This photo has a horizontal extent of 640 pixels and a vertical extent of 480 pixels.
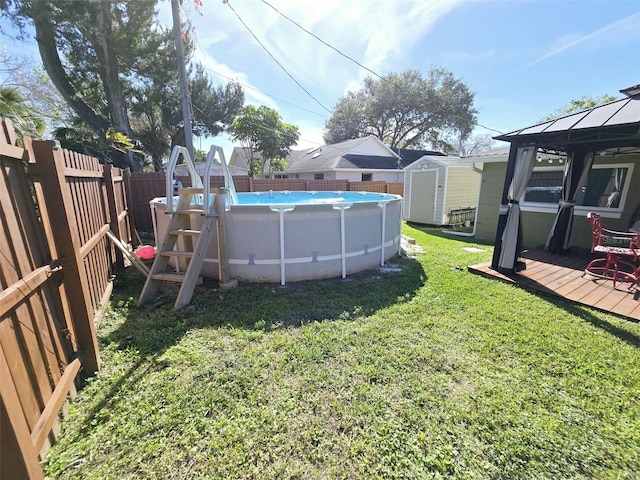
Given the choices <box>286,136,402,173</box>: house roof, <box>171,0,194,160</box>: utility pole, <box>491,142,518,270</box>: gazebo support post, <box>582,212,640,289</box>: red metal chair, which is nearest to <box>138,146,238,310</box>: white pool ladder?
<box>171,0,194,160</box>: utility pole

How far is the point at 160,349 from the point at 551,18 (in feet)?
42.5

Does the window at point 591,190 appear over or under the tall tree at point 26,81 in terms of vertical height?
under

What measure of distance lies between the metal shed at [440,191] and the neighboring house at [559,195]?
187 cm

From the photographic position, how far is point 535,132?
409 centimetres

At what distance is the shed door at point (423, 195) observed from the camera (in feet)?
34.3

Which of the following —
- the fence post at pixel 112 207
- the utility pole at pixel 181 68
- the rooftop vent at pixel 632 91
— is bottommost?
the fence post at pixel 112 207

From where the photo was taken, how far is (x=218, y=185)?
390 inches

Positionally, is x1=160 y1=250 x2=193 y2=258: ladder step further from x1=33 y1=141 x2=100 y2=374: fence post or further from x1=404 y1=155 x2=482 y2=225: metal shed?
x1=404 y1=155 x2=482 y2=225: metal shed

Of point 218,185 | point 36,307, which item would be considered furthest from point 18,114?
point 218,185

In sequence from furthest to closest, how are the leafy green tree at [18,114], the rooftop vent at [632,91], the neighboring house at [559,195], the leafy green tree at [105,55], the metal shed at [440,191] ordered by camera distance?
the leafy green tree at [105,55], the metal shed at [440,191], the neighboring house at [559,195], the rooftop vent at [632,91], the leafy green tree at [18,114]

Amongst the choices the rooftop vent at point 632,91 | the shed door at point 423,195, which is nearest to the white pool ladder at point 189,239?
the rooftop vent at point 632,91

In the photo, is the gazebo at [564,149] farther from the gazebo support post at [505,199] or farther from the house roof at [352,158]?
the house roof at [352,158]

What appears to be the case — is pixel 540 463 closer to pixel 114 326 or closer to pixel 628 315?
pixel 628 315

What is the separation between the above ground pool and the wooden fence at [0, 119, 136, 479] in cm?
208
